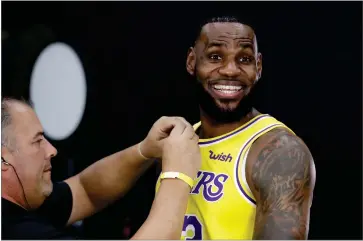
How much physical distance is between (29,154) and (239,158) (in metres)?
0.85

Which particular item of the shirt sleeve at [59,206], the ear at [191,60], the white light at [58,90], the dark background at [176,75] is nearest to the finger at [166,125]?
the ear at [191,60]

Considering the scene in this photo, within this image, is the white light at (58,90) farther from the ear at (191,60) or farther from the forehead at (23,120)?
the forehead at (23,120)

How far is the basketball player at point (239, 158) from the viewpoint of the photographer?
2.12 metres

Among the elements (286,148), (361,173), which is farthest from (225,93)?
(361,173)

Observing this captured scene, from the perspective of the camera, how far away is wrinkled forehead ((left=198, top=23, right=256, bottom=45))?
241cm

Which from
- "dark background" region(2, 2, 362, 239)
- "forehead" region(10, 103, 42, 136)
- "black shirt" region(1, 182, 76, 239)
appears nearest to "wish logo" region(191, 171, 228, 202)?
"black shirt" region(1, 182, 76, 239)

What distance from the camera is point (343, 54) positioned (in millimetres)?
4297

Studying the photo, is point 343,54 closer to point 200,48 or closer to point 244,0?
point 244,0

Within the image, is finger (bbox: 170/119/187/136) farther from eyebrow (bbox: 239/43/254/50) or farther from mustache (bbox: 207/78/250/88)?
eyebrow (bbox: 239/43/254/50)

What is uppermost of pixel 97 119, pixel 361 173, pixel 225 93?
pixel 225 93

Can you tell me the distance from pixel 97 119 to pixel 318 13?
83.8 inches

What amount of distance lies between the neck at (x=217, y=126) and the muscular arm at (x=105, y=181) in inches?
12.8

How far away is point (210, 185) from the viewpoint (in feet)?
7.91

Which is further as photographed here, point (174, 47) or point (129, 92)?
point (129, 92)
